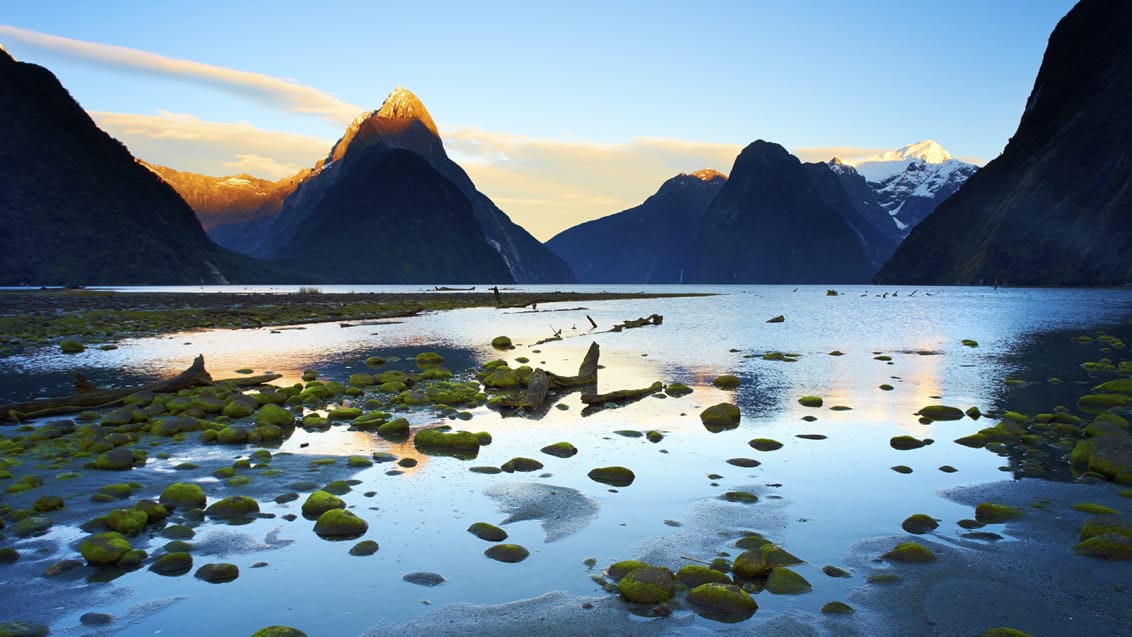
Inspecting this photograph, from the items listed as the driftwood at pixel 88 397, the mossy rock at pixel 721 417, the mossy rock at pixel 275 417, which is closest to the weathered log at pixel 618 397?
the mossy rock at pixel 721 417

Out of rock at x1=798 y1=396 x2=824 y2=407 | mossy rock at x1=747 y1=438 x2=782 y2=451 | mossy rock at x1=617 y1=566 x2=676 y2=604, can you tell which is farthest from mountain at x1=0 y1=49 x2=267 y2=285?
mossy rock at x1=617 y1=566 x2=676 y2=604

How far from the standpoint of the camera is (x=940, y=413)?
1645 centimetres

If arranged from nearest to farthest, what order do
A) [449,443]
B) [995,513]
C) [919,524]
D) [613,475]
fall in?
[919,524]
[995,513]
[613,475]
[449,443]

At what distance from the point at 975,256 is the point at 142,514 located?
673ft

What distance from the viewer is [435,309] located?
240ft

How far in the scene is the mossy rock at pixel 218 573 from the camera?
23.6ft

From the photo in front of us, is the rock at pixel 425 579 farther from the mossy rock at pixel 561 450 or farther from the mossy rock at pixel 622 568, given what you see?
the mossy rock at pixel 561 450

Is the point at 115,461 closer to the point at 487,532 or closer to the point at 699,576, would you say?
the point at 487,532

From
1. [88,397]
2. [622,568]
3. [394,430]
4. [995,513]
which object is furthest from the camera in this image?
[88,397]

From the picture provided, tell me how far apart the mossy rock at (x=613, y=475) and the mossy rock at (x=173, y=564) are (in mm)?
5931

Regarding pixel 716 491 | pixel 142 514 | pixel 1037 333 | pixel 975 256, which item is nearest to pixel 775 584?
pixel 716 491

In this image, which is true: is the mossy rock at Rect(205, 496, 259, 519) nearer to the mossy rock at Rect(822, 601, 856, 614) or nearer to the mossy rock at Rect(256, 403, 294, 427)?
A: the mossy rock at Rect(256, 403, 294, 427)

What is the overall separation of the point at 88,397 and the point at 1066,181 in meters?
175

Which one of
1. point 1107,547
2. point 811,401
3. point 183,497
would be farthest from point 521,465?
point 811,401
